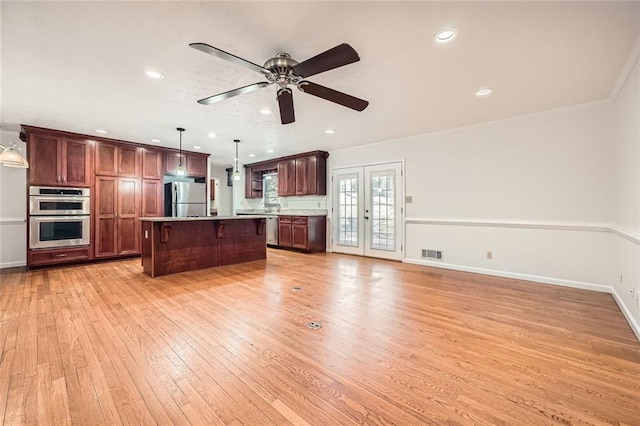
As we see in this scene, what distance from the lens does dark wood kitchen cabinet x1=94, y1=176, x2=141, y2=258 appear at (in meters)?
5.18

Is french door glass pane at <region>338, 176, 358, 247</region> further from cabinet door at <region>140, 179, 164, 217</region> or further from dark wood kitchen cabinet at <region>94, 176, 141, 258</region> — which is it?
dark wood kitchen cabinet at <region>94, 176, 141, 258</region>

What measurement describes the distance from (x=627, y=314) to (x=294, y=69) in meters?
3.99

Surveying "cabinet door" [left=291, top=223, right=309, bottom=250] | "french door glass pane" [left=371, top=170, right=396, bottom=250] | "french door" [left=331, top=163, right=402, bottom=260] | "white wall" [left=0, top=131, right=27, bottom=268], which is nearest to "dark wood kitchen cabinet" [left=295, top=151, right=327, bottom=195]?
"french door" [left=331, top=163, right=402, bottom=260]

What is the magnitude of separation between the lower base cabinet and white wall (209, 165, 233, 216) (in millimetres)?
3215

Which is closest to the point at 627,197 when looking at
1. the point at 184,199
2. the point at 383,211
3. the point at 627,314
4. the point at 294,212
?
the point at 627,314

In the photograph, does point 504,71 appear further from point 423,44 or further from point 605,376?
point 605,376

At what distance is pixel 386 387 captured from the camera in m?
1.65

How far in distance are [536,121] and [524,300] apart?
261 centimetres

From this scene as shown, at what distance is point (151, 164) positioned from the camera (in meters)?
5.87

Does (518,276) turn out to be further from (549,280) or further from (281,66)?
(281,66)

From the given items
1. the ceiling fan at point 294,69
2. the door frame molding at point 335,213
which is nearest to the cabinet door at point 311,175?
the door frame molding at point 335,213

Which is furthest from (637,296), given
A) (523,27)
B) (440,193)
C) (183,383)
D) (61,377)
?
(61,377)

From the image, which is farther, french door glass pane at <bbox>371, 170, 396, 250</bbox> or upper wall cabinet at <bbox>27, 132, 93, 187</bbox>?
french door glass pane at <bbox>371, 170, 396, 250</bbox>

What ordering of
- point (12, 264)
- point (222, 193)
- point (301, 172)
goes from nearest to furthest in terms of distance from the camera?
1. point (12, 264)
2. point (301, 172)
3. point (222, 193)
